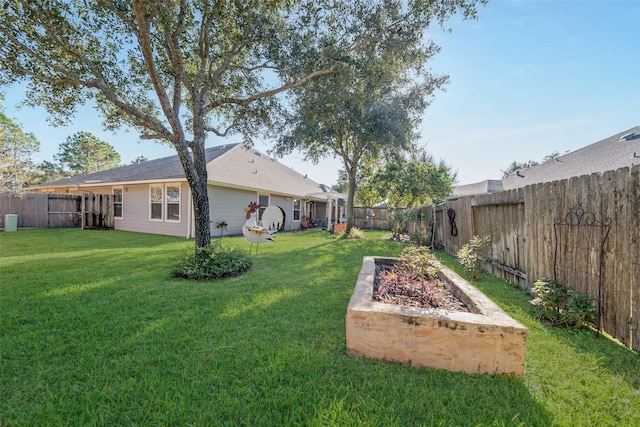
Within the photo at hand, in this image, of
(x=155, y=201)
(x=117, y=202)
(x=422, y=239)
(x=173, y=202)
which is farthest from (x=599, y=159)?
(x=117, y=202)

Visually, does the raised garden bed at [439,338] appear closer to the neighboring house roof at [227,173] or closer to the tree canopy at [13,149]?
the neighboring house roof at [227,173]

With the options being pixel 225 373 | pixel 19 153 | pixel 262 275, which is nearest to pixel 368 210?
→ pixel 262 275

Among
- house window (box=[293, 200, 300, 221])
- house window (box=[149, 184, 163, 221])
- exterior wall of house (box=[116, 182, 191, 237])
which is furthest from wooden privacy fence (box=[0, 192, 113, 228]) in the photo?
house window (box=[293, 200, 300, 221])

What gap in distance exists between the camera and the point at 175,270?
5.05 meters

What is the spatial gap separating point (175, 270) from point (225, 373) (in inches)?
143

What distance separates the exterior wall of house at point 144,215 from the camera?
11.0 meters

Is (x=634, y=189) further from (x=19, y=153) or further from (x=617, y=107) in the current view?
(x=19, y=153)

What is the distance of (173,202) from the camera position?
444 inches

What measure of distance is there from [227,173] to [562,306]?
1210cm

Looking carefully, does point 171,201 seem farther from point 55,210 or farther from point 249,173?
point 55,210

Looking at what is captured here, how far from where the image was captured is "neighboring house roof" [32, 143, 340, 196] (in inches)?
453

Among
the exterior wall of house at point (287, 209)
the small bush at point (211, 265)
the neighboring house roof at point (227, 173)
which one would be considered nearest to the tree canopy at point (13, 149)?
the neighboring house roof at point (227, 173)

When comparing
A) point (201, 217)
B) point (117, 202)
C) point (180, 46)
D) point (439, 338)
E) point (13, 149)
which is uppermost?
point (13, 149)

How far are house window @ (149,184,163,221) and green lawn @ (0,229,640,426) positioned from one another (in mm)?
8403
